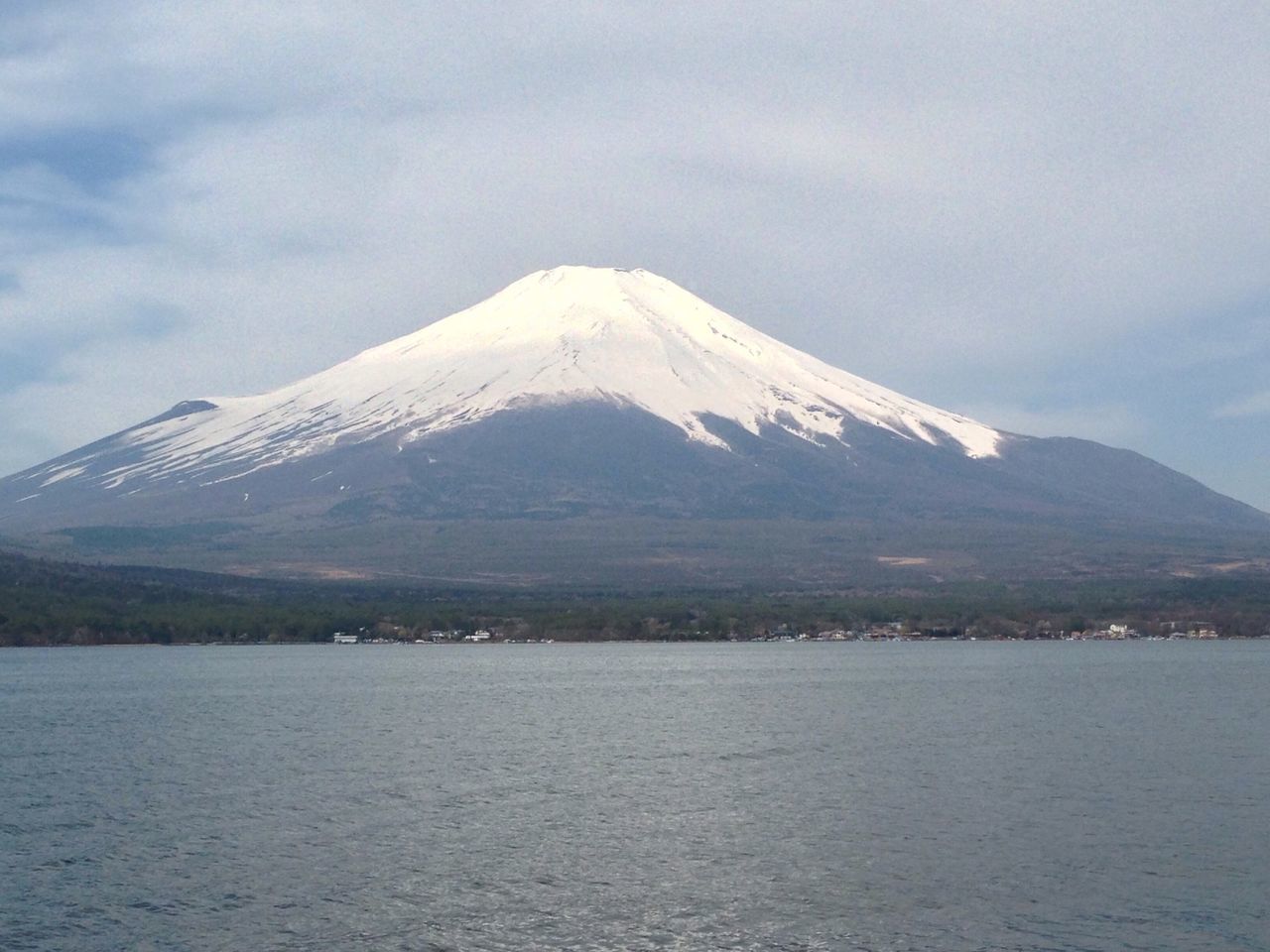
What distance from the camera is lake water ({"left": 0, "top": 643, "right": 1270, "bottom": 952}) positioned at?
2270 cm

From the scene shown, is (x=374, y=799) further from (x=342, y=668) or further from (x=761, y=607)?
(x=761, y=607)

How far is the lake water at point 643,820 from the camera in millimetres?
22703

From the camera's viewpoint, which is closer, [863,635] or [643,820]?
[643,820]

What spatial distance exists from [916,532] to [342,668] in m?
98.6

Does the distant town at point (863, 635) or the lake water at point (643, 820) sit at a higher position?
the distant town at point (863, 635)

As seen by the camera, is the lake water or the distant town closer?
the lake water

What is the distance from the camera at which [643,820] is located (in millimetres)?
30859

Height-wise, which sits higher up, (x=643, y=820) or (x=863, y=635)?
(x=863, y=635)

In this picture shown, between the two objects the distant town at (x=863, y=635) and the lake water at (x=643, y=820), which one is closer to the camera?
the lake water at (x=643, y=820)

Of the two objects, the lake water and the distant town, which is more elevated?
the distant town

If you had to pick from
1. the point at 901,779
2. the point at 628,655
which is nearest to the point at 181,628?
the point at 628,655

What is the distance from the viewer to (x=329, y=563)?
5679 inches

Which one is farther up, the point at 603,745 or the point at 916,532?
the point at 916,532

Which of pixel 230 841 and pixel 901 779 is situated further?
pixel 901 779
